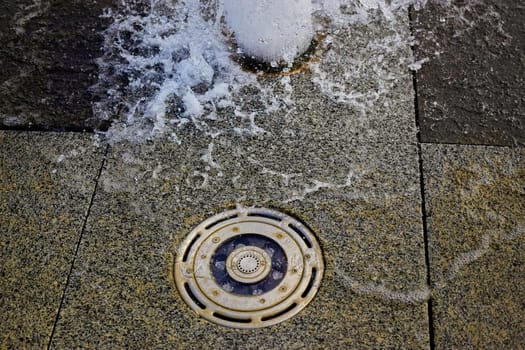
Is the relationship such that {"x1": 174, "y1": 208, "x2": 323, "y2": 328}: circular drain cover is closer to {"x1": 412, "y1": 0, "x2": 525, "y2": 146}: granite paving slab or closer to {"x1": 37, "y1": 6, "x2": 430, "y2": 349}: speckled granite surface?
{"x1": 37, "y1": 6, "x2": 430, "y2": 349}: speckled granite surface

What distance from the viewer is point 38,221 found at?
260 centimetres

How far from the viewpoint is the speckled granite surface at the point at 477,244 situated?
2.21 meters

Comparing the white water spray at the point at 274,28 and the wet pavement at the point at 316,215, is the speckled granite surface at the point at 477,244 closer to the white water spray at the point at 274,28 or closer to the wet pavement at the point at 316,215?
the wet pavement at the point at 316,215

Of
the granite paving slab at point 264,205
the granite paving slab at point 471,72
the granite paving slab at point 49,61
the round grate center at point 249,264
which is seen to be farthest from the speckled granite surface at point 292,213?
the granite paving slab at point 49,61

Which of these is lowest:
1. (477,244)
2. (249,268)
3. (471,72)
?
(249,268)

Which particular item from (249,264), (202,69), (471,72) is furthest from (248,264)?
(471,72)

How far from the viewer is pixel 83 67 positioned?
323 cm

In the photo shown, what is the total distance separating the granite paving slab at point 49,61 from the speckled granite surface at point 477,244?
179cm

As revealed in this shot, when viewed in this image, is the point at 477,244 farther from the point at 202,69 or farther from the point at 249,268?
the point at 202,69

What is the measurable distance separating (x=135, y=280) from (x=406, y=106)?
162 cm

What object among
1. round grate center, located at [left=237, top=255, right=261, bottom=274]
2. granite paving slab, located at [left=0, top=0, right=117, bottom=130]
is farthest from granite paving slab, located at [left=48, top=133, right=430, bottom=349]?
granite paving slab, located at [left=0, top=0, right=117, bottom=130]

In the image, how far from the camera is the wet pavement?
2250 millimetres

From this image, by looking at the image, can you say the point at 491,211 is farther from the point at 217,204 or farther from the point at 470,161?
the point at 217,204

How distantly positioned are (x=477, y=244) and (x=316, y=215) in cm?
70
